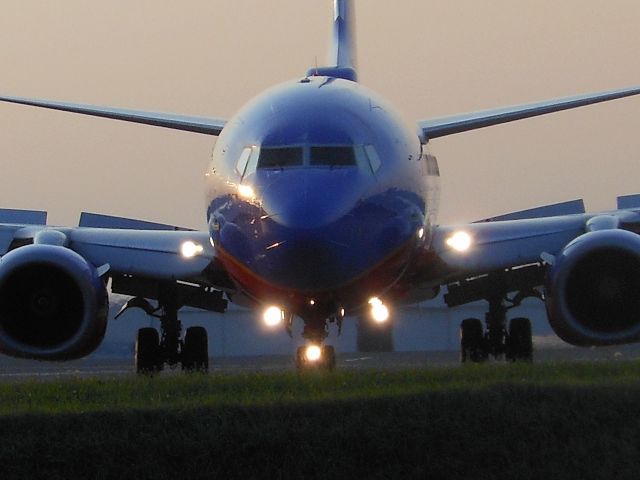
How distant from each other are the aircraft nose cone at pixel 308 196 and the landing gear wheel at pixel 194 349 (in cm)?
681

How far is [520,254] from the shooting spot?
82.9 ft

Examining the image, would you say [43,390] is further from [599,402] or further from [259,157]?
[599,402]

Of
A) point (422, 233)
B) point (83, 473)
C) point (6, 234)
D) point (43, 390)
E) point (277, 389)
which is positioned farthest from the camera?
point (6, 234)

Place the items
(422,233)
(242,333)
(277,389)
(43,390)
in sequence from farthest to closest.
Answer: (242,333), (422,233), (43,390), (277,389)

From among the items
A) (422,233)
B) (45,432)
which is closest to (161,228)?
(422,233)

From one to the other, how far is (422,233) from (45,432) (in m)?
10.8

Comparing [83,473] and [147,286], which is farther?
[147,286]

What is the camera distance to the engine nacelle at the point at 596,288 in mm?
22578

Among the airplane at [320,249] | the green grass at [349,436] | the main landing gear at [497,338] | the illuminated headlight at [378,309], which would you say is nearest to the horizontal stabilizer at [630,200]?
the airplane at [320,249]

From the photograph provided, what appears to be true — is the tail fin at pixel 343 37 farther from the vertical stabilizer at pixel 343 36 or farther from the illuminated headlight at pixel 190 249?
the illuminated headlight at pixel 190 249

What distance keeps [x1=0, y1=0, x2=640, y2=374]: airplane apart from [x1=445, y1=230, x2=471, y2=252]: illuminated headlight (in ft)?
0.11

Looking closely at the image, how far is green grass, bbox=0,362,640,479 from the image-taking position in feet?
43.3

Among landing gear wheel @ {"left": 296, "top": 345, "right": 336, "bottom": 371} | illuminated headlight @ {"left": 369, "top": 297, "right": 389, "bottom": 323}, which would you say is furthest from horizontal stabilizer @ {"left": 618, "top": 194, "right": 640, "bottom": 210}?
landing gear wheel @ {"left": 296, "top": 345, "right": 336, "bottom": 371}

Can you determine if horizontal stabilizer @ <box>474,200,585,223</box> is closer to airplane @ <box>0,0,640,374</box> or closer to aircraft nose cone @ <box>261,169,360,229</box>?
airplane @ <box>0,0,640,374</box>
